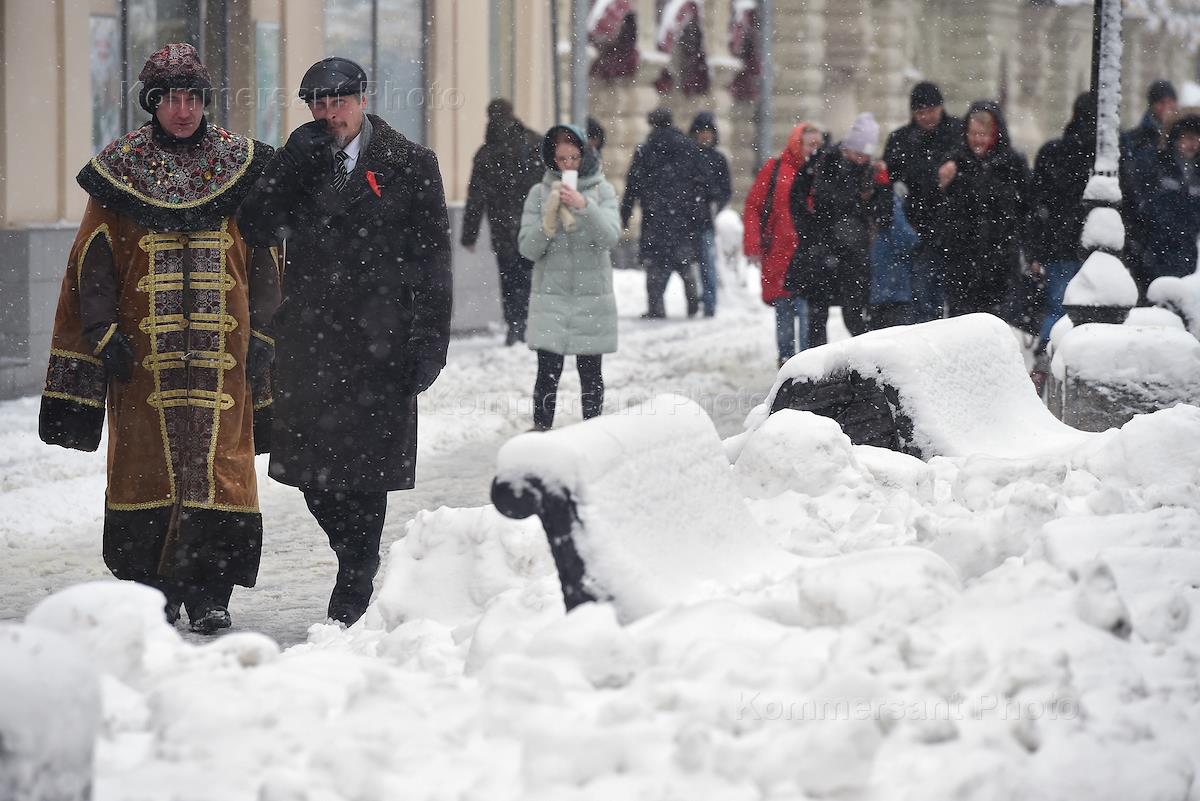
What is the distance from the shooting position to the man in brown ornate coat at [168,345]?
5766mm

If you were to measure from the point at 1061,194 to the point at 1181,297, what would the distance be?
1.36m

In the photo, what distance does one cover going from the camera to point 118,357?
5.72 m

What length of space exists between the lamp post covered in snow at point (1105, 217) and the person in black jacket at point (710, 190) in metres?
7.87

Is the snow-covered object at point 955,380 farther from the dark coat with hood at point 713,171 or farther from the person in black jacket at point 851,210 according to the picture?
the dark coat with hood at point 713,171

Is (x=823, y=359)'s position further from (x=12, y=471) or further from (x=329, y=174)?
(x=12, y=471)

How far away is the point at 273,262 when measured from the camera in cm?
605

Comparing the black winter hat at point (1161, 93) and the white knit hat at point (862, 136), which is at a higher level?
the black winter hat at point (1161, 93)

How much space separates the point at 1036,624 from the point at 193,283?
3.09 metres

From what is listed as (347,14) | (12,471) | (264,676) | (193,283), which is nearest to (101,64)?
(347,14)

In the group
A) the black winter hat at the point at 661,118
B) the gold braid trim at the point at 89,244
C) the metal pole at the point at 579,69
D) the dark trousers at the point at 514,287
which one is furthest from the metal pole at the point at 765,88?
the gold braid trim at the point at 89,244

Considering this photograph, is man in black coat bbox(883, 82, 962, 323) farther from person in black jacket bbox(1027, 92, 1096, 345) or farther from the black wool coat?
the black wool coat

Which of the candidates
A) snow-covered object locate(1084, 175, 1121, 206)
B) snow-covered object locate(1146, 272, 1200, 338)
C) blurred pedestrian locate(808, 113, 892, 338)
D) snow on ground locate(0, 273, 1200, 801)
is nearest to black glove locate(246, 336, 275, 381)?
snow on ground locate(0, 273, 1200, 801)

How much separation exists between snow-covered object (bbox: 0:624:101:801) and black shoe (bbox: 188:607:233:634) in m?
3.00

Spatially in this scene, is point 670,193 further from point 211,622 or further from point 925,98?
point 211,622
